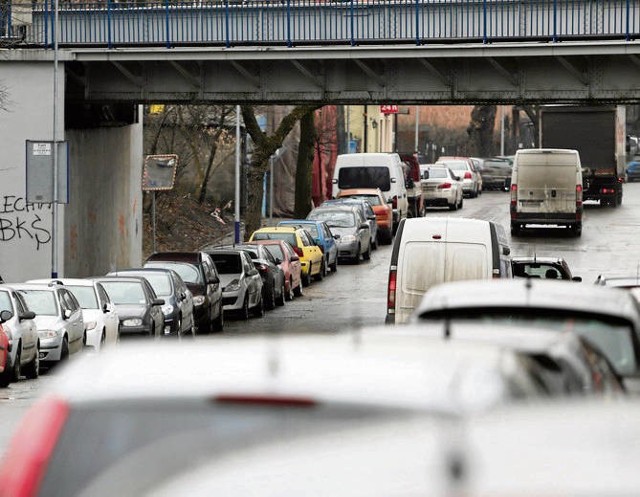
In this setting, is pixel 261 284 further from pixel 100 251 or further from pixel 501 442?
pixel 501 442

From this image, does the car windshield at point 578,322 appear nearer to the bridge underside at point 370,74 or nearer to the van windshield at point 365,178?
the bridge underside at point 370,74

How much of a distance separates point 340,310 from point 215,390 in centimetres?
3230

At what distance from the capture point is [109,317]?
82.6 feet

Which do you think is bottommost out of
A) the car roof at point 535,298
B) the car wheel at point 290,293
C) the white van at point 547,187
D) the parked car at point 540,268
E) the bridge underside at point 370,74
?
the car wheel at point 290,293

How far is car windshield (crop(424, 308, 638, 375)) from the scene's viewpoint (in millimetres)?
8172

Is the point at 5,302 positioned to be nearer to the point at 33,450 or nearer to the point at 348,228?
the point at 33,450

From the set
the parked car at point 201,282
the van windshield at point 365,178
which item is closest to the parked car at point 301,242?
the parked car at point 201,282

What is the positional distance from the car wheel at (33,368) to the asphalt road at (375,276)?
0.20 meters

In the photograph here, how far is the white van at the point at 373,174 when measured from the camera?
182 ft

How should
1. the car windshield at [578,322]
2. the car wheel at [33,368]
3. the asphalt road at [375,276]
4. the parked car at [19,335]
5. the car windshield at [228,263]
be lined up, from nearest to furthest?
the car windshield at [578,322] → the parked car at [19,335] → the asphalt road at [375,276] → the car wheel at [33,368] → the car windshield at [228,263]

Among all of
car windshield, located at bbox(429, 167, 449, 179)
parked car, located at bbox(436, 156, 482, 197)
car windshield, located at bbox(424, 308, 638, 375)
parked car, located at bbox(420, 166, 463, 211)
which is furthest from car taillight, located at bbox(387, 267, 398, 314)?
parked car, located at bbox(436, 156, 482, 197)

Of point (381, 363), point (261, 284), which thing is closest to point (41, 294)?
point (261, 284)

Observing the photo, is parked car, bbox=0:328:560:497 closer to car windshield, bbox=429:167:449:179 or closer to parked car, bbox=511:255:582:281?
parked car, bbox=511:255:582:281

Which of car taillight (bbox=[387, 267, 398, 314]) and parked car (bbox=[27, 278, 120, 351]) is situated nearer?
car taillight (bbox=[387, 267, 398, 314])
